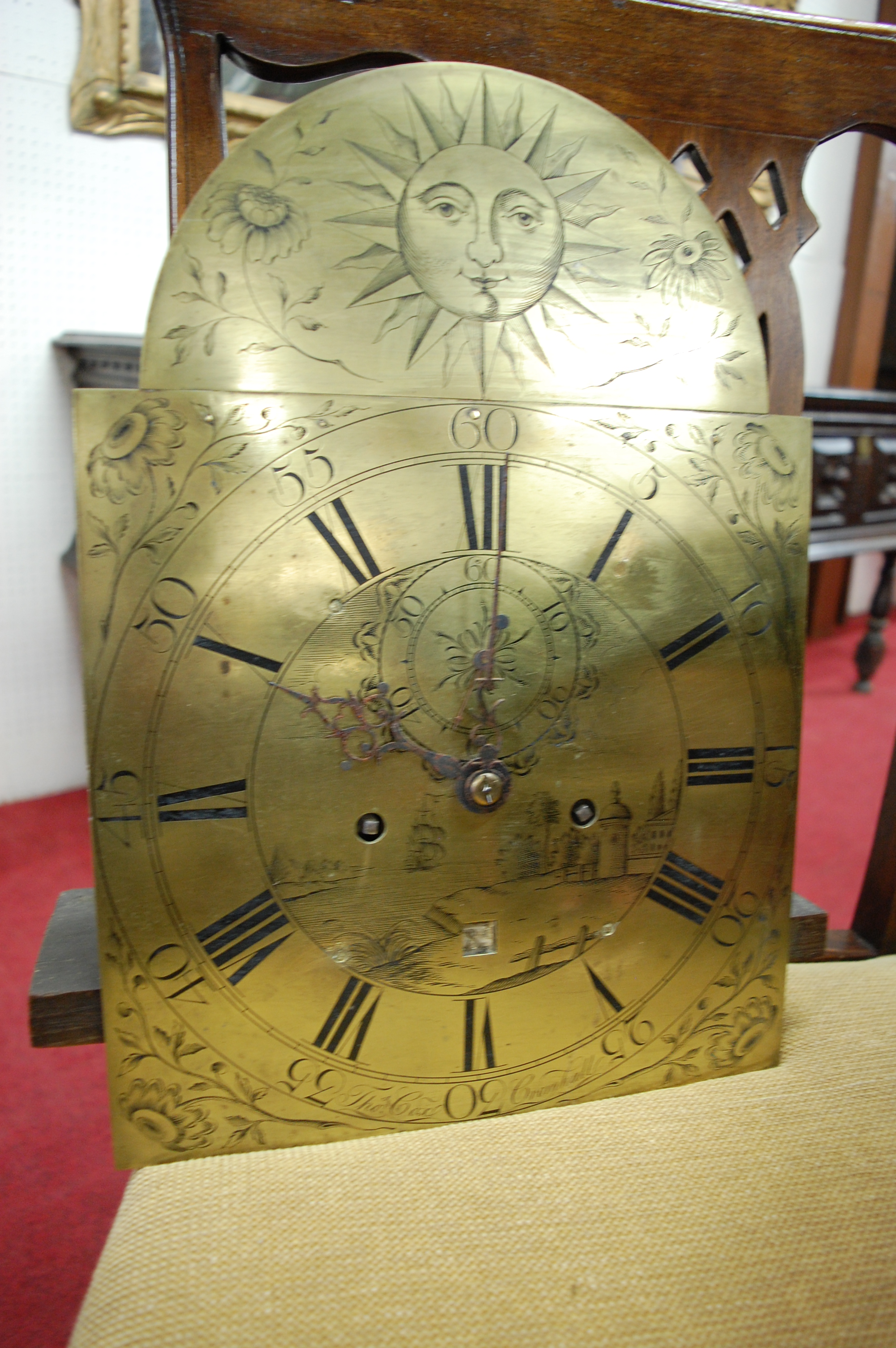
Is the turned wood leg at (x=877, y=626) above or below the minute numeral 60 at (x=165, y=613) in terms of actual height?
below

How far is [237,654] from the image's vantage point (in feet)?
2.22

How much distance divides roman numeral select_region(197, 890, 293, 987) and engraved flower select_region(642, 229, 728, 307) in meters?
0.60

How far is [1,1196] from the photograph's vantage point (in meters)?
1.20

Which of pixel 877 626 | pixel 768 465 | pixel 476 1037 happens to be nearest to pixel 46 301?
pixel 768 465

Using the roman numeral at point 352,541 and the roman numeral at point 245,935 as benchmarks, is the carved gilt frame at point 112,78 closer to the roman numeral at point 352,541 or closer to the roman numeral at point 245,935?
the roman numeral at point 352,541

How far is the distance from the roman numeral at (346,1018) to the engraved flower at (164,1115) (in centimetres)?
11

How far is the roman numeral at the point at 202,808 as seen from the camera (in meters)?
0.67

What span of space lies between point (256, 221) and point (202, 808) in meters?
0.45

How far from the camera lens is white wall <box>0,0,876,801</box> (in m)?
1.79

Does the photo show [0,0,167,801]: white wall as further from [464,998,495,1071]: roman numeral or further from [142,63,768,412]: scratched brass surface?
[464,998,495,1071]: roman numeral

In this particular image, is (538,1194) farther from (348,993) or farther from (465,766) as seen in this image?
(465,766)

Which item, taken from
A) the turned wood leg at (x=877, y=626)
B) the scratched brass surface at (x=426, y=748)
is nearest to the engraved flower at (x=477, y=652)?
the scratched brass surface at (x=426, y=748)

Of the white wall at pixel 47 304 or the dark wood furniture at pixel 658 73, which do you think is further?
the white wall at pixel 47 304

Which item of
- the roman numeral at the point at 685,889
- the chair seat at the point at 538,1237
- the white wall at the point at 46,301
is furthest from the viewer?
the white wall at the point at 46,301
